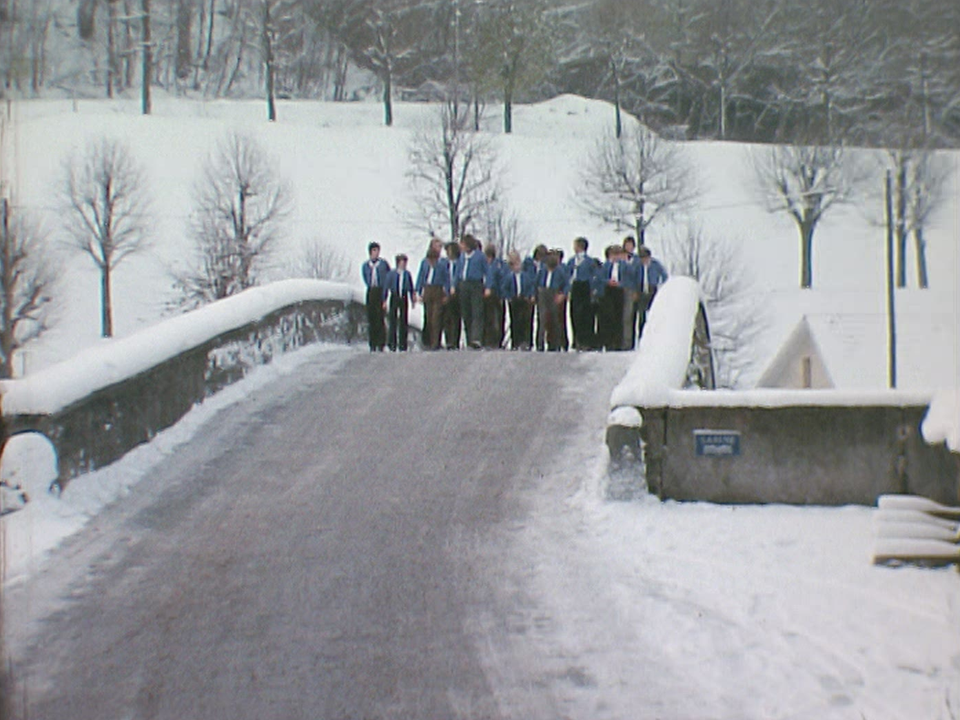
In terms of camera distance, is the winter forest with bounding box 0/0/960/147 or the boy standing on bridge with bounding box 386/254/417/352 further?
the winter forest with bounding box 0/0/960/147

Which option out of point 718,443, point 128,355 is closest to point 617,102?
point 128,355

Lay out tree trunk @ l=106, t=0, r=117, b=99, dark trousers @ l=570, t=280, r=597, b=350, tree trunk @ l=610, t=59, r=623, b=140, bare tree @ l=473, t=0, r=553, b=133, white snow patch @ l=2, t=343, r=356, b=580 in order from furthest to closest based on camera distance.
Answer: tree trunk @ l=106, t=0, r=117, b=99 → bare tree @ l=473, t=0, r=553, b=133 → tree trunk @ l=610, t=59, r=623, b=140 → dark trousers @ l=570, t=280, r=597, b=350 → white snow patch @ l=2, t=343, r=356, b=580

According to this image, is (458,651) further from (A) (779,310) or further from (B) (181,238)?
(B) (181,238)

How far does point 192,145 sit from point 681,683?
58.4 meters

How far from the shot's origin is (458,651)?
21.1 ft

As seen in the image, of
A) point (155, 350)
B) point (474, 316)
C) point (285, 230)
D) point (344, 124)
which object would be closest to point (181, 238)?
point (285, 230)

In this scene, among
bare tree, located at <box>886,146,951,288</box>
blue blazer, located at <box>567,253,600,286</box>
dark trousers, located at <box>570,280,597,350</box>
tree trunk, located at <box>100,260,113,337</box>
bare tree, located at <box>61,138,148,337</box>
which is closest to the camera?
bare tree, located at <box>886,146,951,288</box>

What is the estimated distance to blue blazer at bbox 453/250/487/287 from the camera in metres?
16.8

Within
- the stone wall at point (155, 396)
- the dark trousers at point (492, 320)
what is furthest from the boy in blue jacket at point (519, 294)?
the stone wall at point (155, 396)

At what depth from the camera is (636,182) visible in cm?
5544

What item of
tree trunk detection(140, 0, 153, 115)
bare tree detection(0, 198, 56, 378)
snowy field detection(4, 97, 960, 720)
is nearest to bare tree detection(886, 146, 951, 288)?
snowy field detection(4, 97, 960, 720)

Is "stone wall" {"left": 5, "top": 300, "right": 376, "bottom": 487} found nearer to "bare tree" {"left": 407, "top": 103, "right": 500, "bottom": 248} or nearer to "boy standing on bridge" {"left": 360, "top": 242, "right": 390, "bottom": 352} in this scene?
"boy standing on bridge" {"left": 360, "top": 242, "right": 390, "bottom": 352}

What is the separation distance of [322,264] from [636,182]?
1485cm

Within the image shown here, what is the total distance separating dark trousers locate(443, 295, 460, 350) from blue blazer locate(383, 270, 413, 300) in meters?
0.56
